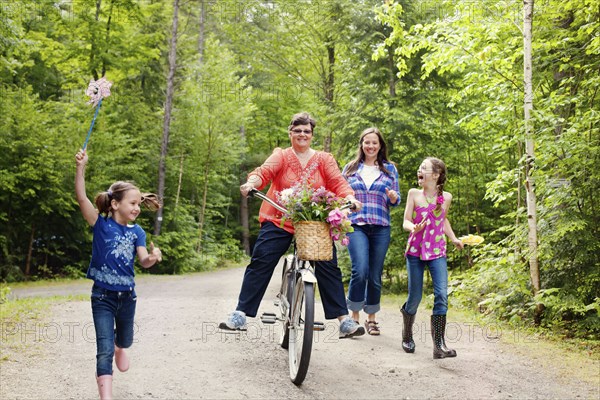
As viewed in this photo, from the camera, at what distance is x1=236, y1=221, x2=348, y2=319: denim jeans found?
17.1 feet

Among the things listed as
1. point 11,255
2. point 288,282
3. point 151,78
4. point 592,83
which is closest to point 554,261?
point 592,83

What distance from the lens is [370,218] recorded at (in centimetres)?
646

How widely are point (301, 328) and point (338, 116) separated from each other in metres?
8.30

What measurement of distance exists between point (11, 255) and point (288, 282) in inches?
542

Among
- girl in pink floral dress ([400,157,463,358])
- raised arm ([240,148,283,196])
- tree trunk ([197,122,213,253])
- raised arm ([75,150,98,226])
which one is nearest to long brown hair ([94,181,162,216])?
raised arm ([75,150,98,226])

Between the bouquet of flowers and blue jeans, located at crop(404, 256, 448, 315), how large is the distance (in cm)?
129

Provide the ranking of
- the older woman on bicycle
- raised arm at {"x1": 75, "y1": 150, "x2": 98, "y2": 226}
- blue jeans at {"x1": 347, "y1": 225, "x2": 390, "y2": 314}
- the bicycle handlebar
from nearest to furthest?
raised arm at {"x1": 75, "y1": 150, "x2": 98, "y2": 226} → the bicycle handlebar → the older woman on bicycle → blue jeans at {"x1": 347, "y1": 225, "x2": 390, "y2": 314}

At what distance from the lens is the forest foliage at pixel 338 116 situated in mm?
7379

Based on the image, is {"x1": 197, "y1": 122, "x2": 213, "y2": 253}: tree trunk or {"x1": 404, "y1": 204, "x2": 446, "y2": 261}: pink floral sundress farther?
{"x1": 197, "y1": 122, "x2": 213, "y2": 253}: tree trunk

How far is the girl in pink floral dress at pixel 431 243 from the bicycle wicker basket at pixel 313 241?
4.09ft

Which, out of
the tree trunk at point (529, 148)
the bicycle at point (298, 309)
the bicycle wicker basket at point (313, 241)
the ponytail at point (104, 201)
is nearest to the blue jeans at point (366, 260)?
the bicycle at point (298, 309)

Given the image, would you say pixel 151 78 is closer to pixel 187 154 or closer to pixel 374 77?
pixel 187 154

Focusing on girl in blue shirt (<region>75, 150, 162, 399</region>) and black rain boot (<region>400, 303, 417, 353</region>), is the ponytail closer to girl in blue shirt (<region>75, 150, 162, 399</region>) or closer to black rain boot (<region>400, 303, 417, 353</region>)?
girl in blue shirt (<region>75, 150, 162, 399</region>)

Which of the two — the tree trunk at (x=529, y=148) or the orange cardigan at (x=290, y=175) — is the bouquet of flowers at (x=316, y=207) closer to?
the orange cardigan at (x=290, y=175)
